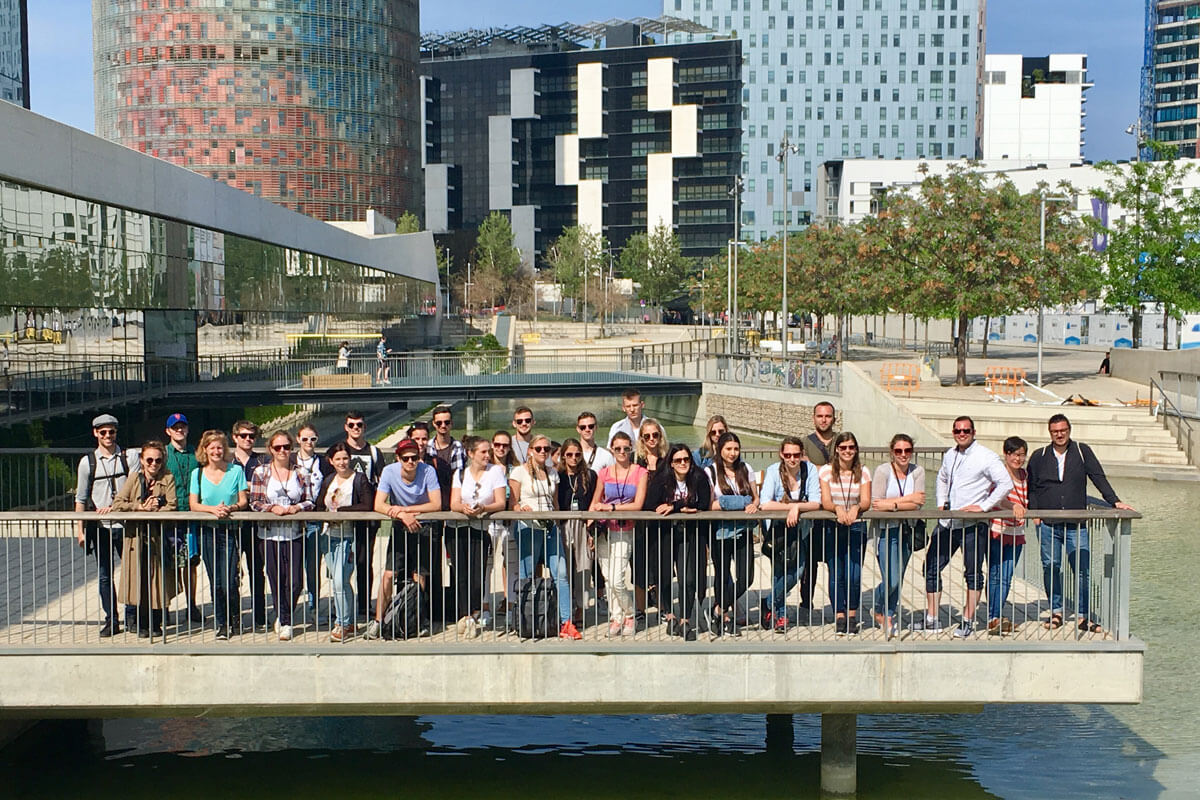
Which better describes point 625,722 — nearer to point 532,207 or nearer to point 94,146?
point 94,146

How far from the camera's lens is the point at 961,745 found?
41.3 feet

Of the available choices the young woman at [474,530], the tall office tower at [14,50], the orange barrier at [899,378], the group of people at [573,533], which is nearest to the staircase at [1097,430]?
the orange barrier at [899,378]

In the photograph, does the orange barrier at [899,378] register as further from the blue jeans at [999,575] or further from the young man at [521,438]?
the blue jeans at [999,575]

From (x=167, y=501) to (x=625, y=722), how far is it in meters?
5.21

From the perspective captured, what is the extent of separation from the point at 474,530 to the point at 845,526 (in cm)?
277

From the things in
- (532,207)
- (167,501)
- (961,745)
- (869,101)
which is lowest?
(961,745)

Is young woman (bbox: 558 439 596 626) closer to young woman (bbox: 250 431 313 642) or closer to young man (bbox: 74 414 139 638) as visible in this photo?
young woman (bbox: 250 431 313 642)

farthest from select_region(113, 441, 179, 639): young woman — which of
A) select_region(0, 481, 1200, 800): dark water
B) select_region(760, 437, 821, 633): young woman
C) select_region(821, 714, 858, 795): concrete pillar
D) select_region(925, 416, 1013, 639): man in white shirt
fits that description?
select_region(925, 416, 1013, 639): man in white shirt

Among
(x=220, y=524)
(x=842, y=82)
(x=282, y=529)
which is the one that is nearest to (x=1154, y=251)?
(x=282, y=529)

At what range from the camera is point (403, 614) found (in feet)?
32.7

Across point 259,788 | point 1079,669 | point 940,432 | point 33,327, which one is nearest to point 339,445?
point 259,788

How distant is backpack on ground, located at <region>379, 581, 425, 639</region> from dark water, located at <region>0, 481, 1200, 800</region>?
1.99 metres

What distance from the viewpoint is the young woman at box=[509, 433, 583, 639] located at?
10.0 m

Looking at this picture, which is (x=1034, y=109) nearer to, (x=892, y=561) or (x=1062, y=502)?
(x=1062, y=502)
